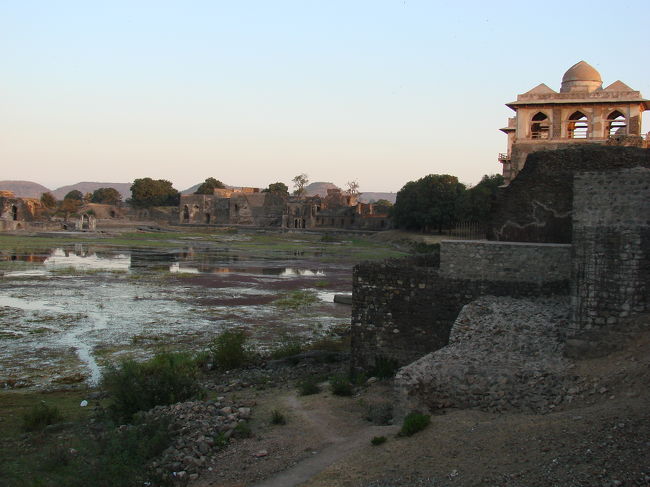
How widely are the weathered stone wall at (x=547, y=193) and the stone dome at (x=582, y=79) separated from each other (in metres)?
14.3

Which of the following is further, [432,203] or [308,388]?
[432,203]

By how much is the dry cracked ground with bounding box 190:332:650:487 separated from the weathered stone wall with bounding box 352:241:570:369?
280 cm

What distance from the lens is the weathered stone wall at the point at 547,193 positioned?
482 inches

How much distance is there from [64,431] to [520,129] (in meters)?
20.3

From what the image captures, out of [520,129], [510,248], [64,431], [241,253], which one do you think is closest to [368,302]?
[510,248]

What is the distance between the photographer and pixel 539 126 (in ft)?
82.8

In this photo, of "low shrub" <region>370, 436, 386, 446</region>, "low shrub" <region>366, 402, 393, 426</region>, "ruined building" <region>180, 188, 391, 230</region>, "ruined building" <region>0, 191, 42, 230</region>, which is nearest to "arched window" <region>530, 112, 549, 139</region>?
"low shrub" <region>366, 402, 393, 426</region>

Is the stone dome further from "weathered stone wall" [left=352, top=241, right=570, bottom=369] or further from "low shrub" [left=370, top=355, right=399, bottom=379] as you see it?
"low shrub" [left=370, top=355, right=399, bottom=379]

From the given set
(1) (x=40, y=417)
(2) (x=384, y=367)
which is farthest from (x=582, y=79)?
(1) (x=40, y=417)

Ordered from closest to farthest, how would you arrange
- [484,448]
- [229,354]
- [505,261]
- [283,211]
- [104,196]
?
[484,448] < [505,261] < [229,354] < [283,211] < [104,196]

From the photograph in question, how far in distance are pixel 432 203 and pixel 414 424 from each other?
57.6 metres

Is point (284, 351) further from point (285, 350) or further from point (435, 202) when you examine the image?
point (435, 202)

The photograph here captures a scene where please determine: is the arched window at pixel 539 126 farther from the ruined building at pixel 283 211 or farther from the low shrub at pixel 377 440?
the ruined building at pixel 283 211

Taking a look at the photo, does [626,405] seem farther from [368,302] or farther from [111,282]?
[111,282]
